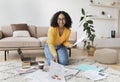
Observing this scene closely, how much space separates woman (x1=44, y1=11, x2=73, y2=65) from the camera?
290 cm

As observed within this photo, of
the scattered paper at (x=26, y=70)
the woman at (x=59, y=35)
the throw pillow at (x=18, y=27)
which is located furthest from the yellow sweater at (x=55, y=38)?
the throw pillow at (x=18, y=27)

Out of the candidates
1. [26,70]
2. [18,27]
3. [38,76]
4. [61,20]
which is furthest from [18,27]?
[38,76]

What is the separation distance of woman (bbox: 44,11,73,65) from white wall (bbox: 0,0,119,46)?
6.73 feet

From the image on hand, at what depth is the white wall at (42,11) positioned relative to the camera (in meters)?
4.81

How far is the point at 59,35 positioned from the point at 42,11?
2.16 meters

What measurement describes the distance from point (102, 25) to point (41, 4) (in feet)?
6.21

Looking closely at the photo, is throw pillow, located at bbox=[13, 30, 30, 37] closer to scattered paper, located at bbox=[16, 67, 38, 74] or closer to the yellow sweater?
the yellow sweater

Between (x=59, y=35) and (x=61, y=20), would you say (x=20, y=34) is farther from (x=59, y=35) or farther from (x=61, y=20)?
(x=61, y=20)

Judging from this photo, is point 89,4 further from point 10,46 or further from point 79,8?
point 10,46

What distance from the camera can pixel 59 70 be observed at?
2.08 metres

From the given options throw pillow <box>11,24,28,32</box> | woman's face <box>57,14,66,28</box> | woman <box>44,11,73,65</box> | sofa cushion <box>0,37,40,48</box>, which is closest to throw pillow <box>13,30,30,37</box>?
throw pillow <box>11,24,28,32</box>

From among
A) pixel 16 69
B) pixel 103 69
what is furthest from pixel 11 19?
pixel 103 69

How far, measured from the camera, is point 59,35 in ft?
9.99

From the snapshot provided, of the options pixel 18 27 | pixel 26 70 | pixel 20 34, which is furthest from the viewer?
pixel 18 27
